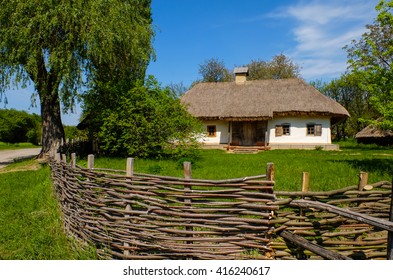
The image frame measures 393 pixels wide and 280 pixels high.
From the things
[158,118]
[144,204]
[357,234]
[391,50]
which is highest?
[391,50]

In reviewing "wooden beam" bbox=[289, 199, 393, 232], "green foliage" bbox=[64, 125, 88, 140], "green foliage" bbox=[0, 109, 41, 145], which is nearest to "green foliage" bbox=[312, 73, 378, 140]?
"green foliage" bbox=[64, 125, 88, 140]

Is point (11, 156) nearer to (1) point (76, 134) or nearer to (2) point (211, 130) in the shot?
(1) point (76, 134)

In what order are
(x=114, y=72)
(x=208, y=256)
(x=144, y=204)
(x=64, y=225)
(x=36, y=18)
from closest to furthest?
(x=208, y=256) < (x=144, y=204) < (x=64, y=225) < (x=36, y=18) < (x=114, y=72)

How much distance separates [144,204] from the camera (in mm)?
3982

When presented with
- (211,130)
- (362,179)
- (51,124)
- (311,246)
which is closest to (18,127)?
(211,130)

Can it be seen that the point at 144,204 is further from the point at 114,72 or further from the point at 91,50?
the point at 114,72

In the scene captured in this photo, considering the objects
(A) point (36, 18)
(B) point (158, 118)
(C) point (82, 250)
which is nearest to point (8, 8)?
(A) point (36, 18)

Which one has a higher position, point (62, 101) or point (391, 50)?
point (391, 50)

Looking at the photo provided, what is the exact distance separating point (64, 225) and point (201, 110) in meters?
20.1

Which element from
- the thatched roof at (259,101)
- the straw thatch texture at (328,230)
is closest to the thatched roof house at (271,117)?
the thatched roof at (259,101)

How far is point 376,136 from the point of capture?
1115 inches

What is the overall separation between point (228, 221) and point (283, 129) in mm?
21931

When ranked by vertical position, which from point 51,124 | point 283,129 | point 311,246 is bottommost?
point 311,246

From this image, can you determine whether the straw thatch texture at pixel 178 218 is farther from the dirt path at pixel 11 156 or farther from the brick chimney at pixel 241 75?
the brick chimney at pixel 241 75
